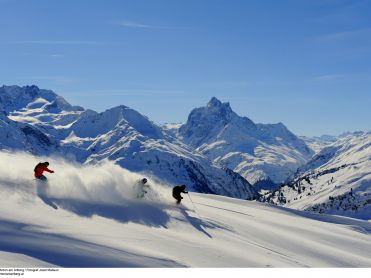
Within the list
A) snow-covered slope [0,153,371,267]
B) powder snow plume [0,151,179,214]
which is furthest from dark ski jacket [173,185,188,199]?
powder snow plume [0,151,179,214]

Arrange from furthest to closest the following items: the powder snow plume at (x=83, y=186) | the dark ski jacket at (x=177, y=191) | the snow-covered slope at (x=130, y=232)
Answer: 1. the dark ski jacket at (x=177, y=191)
2. the powder snow plume at (x=83, y=186)
3. the snow-covered slope at (x=130, y=232)

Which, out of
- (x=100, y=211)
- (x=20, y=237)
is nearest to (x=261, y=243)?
(x=100, y=211)

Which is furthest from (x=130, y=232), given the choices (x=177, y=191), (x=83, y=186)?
(x=177, y=191)

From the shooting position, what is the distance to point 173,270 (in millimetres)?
19000

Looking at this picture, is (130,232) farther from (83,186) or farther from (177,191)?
(177,191)

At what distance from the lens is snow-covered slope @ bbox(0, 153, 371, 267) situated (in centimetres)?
1930

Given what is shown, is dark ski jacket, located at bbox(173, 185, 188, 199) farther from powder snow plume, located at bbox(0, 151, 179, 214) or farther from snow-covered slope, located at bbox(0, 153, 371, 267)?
powder snow plume, located at bbox(0, 151, 179, 214)

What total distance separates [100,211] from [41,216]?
5069mm

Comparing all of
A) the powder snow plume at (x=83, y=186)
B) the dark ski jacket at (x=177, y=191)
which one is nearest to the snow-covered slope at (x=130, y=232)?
the powder snow plume at (x=83, y=186)

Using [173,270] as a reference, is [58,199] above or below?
above

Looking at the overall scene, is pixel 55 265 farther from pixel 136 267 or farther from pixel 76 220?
pixel 76 220

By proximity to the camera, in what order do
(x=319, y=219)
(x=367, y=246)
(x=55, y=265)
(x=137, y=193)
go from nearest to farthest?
(x=55, y=265) → (x=137, y=193) → (x=367, y=246) → (x=319, y=219)

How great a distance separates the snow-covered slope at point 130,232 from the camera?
19.3 metres

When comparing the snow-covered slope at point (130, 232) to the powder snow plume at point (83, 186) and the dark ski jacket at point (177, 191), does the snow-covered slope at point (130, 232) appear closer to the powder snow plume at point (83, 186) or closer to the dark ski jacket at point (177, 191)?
the powder snow plume at point (83, 186)
